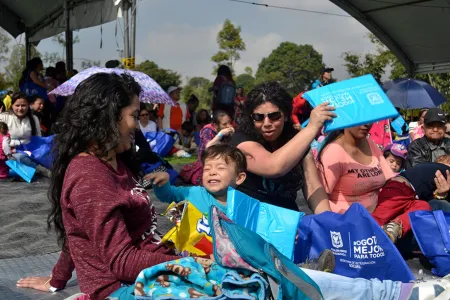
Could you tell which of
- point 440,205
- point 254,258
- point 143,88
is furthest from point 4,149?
point 254,258

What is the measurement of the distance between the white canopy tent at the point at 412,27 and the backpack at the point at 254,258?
41.7 ft

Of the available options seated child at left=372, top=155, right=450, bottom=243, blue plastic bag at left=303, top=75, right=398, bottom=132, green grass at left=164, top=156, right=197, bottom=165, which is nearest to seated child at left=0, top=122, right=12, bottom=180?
green grass at left=164, top=156, right=197, bottom=165

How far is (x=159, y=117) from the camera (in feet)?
44.1

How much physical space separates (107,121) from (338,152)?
2258 millimetres

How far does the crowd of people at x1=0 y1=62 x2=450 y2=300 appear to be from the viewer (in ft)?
6.97

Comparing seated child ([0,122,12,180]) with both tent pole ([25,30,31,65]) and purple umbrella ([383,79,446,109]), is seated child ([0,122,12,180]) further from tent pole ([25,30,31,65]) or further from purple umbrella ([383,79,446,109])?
tent pole ([25,30,31,65])

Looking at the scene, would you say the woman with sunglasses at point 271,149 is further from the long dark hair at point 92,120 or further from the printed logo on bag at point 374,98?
the long dark hair at point 92,120

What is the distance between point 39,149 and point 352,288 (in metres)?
6.38

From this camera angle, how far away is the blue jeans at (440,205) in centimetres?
458

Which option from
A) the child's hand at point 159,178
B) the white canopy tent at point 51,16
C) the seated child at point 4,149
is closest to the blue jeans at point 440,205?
the child's hand at point 159,178

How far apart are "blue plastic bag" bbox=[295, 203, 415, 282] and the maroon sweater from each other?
1.59m

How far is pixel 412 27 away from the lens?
15242mm

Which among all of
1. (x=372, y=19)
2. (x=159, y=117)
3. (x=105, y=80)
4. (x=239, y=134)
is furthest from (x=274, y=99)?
(x=372, y=19)

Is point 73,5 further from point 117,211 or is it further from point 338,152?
point 117,211
